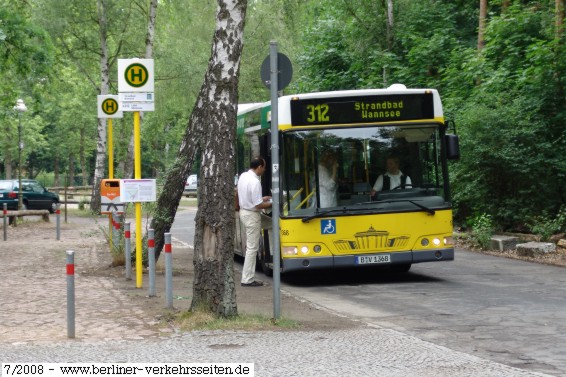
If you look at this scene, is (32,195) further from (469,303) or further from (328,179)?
(469,303)

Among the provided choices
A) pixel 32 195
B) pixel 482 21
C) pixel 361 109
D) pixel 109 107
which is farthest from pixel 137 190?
pixel 32 195

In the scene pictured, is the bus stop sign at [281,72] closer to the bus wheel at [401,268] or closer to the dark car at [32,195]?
the bus wheel at [401,268]

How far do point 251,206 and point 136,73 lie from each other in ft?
9.61

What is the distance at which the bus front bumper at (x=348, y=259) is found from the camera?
1550cm

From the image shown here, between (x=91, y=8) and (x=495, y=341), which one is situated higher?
(x=91, y=8)

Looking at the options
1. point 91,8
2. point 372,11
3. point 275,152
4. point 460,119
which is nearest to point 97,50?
point 91,8

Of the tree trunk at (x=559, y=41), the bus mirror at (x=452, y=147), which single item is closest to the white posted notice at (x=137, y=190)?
the bus mirror at (x=452, y=147)

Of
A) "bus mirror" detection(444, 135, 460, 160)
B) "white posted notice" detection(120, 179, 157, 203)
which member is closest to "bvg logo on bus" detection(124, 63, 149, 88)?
"white posted notice" detection(120, 179, 157, 203)

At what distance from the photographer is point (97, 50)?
43.8 m

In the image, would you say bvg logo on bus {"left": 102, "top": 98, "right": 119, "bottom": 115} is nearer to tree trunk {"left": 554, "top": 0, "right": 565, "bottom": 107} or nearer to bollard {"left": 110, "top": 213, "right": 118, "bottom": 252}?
bollard {"left": 110, "top": 213, "right": 118, "bottom": 252}

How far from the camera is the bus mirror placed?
15.6m

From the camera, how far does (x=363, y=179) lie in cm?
1562

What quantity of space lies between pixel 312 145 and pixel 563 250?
720 centimetres

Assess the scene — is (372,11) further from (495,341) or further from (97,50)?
(495,341)
